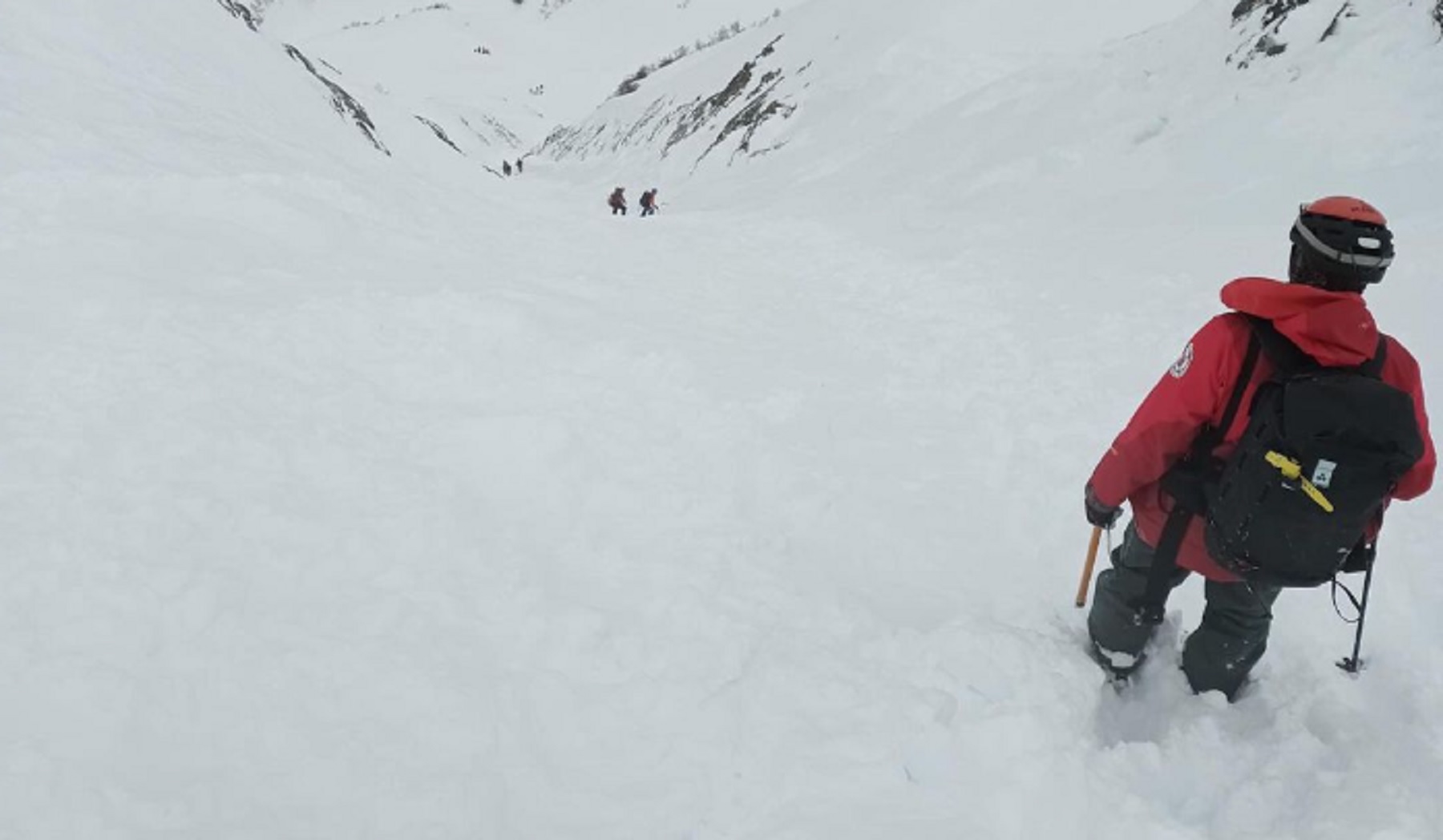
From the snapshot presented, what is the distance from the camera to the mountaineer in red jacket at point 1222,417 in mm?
2662

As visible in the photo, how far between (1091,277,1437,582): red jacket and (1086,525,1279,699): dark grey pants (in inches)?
5.0

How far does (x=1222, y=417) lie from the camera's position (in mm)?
2922


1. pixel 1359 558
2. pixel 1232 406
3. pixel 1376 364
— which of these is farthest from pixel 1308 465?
pixel 1359 558

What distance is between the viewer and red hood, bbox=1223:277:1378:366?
265cm

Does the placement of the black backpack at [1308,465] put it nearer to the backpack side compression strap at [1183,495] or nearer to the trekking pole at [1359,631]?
the backpack side compression strap at [1183,495]

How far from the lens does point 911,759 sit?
3131 mm

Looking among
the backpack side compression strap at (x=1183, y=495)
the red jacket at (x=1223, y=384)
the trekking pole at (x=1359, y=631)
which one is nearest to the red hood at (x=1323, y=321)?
the red jacket at (x=1223, y=384)

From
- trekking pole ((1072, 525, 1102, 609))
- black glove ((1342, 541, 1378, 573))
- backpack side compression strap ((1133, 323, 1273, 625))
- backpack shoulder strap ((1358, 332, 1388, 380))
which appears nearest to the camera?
backpack shoulder strap ((1358, 332, 1388, 380))

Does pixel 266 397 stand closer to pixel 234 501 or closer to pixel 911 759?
pixel 234 501

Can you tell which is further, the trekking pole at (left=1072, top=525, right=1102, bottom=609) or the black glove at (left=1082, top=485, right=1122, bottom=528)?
the trekking pole at (left=1072, top=525, right=1102, bottom=609)

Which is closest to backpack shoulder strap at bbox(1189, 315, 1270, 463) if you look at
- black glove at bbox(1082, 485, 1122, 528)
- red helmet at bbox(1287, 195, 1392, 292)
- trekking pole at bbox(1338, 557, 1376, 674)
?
red helmet at bbox(1287, 195, 1392, 292)

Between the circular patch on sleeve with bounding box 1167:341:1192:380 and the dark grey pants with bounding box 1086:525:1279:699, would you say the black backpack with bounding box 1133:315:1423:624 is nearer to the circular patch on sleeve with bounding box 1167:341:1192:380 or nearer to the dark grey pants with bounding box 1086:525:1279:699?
the circular patch on sleeve with bounding box 1167:341:1192:380

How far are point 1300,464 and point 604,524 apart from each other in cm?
329

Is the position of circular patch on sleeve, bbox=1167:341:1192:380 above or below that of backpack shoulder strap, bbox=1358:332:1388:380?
above
